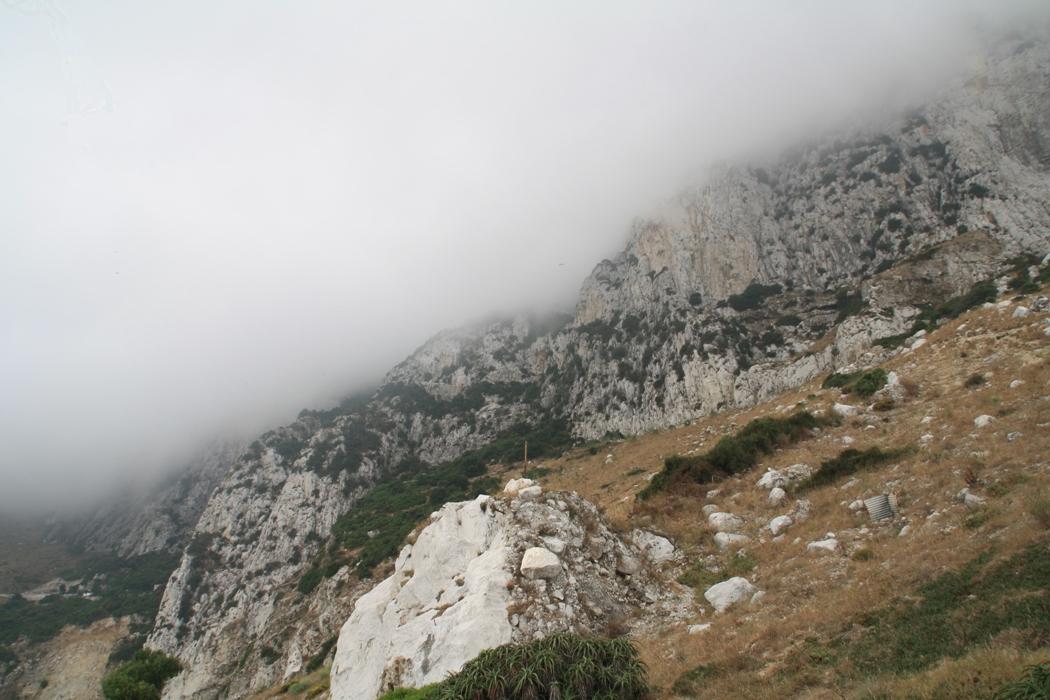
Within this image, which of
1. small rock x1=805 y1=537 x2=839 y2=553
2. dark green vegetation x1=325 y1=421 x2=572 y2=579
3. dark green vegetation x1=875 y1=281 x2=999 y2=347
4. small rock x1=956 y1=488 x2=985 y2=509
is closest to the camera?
small rock x1=956 y1=488 x2=985 y2=509

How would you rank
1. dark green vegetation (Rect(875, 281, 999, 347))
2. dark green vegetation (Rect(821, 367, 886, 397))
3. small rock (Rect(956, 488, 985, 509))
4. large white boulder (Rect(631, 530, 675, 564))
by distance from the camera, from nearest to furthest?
small rock (Rect(956, 488, 985, 509)) < large white boulder (Rect(631, 530, 675, 564)) < dark green vegetation (Rect(821, 367, 886, 397)) < dark green vegetation (Rect(875, 281, 999, 347))

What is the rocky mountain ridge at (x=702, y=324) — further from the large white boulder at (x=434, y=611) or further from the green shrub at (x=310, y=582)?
the large white boulder at (x=434, y=611)

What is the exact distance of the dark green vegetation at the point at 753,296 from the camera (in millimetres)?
64250

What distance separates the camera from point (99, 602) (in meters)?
79.6

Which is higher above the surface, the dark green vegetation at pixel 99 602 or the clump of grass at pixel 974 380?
the clump of grass at pixel 974 380

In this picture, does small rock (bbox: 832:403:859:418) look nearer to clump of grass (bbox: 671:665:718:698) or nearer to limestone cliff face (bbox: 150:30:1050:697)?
limestone cliff face (bbox: 150:30:1050:697)

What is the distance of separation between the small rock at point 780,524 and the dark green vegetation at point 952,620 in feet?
21.7

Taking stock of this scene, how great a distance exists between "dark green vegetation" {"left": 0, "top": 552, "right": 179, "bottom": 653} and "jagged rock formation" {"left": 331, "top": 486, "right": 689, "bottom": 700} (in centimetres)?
7662

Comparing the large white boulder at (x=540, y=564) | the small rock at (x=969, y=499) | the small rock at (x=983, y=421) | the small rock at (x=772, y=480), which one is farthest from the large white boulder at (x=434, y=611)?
the small rock at (x=983, y=421)

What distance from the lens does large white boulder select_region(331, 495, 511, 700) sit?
459 inches

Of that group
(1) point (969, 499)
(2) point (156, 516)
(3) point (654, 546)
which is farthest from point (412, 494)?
(2) point (156, 516)

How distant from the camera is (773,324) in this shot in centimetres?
5947

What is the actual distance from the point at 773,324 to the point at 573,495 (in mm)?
51628

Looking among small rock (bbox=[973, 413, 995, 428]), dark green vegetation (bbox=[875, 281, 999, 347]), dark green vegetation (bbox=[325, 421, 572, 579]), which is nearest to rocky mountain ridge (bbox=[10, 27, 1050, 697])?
dark green vegetation (bbox=[325, 421, 572, 579])
